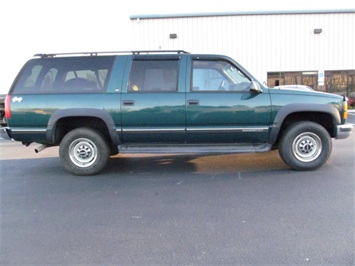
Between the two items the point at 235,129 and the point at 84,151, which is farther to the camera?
the point at 84,151

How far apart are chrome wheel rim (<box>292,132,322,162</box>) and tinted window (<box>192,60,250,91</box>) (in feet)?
4.23

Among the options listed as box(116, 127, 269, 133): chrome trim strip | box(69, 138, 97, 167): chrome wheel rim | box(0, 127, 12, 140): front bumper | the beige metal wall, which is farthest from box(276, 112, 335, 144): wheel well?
the beige metal wall

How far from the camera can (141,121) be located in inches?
195

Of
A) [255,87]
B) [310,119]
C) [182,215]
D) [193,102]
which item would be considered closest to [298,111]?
[310,119]

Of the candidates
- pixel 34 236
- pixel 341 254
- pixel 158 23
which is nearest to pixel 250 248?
pixel 341 254

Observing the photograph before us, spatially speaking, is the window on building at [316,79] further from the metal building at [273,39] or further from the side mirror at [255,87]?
the side mirror at [255,87]

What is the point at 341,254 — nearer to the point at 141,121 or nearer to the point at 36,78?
the point at 141,121

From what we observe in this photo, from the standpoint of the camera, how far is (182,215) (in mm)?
3566

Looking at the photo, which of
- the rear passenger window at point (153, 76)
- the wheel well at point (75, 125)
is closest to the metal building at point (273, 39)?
the rear passenger window at point (153, 76)

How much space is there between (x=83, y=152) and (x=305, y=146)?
149 inches

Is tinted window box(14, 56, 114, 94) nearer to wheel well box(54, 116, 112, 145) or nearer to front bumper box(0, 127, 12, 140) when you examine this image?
wheel well box(54, 116, 112, 145)

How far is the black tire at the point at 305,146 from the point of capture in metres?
5.04

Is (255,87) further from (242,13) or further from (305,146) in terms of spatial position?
(242,13)

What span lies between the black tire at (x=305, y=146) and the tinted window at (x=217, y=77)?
3.68 feet
